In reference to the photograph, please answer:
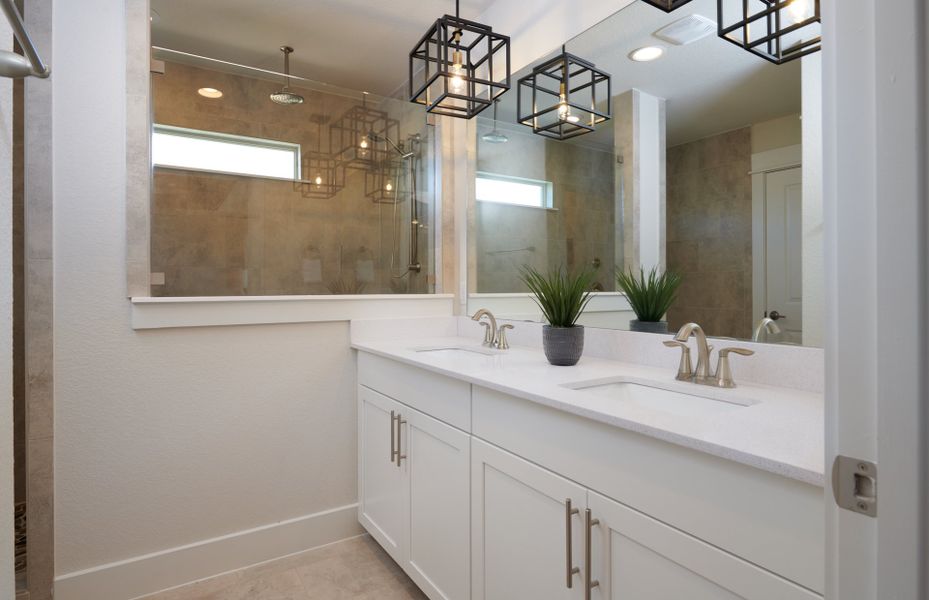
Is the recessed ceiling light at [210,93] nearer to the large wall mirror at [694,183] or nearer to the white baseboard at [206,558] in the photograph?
the large wall mirror at [694,183]

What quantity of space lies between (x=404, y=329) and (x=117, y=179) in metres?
1.25

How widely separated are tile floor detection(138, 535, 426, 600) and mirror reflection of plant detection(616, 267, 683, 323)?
1278mm

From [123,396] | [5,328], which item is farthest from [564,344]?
[123,396]

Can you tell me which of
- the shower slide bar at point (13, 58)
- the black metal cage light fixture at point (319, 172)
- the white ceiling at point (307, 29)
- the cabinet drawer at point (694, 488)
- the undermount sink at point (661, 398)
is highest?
the white ceiling at point (307, 29)

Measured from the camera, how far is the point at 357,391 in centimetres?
219

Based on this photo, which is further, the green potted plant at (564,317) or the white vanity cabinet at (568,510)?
the green potted plant at (564,317)

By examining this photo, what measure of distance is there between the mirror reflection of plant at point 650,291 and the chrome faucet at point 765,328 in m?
0.25

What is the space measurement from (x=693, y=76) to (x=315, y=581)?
7.07ft

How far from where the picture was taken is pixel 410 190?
2.50m

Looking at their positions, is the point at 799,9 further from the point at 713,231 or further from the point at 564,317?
the point at 564,317

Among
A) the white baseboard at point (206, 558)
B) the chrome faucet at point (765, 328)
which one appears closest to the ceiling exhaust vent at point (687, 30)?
the chrome faucet at point (765, 328)

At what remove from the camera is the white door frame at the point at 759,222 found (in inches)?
48.3

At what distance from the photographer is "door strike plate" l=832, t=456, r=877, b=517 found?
16.4 inches

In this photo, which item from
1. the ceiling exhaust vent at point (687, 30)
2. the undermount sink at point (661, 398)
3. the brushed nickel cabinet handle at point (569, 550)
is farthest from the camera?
the ceiling exhaust vent at point (687, 30)
